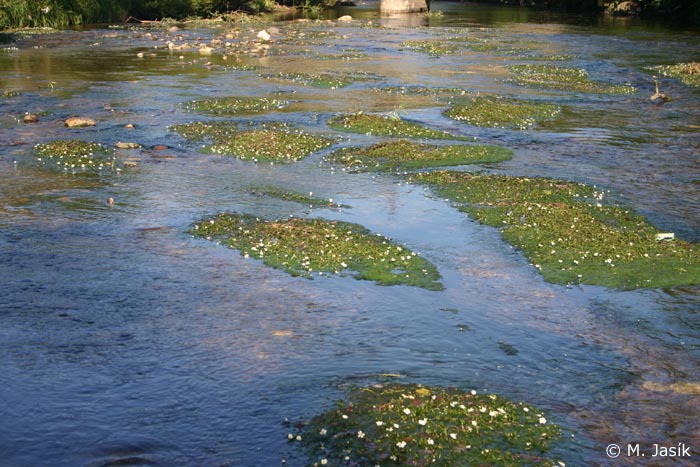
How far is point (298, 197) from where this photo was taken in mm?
18578

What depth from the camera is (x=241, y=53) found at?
47094 millimetres

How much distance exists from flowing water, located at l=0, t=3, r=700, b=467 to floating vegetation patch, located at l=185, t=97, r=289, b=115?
4.10 metres

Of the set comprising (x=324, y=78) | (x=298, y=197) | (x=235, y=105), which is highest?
(x=324, y=78)

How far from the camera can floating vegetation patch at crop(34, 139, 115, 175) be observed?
21.4 metres

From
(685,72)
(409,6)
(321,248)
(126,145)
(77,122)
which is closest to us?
(321,248)

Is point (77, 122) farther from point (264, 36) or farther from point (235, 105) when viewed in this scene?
point (264, 36)

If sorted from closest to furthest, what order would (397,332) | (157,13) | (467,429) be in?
(467,429) < (397,332) < (157,13)

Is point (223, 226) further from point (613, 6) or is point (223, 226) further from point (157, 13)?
point (613, 6)

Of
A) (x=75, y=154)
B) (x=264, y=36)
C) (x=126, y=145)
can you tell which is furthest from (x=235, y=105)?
(x=264, y=36)

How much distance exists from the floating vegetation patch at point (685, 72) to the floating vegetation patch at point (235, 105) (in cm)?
1805

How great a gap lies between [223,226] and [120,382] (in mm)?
6318

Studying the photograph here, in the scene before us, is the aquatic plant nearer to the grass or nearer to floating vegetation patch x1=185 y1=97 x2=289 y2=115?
the grass

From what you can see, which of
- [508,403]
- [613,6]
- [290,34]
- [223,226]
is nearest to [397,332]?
[508,403]

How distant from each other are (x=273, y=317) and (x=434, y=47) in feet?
134
